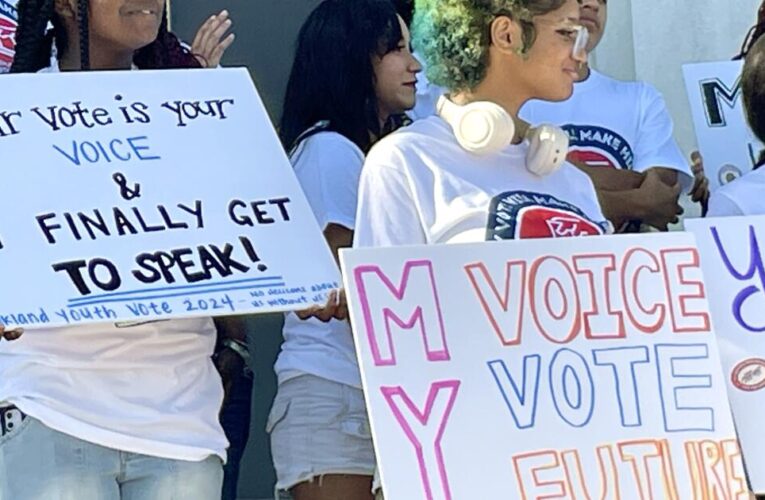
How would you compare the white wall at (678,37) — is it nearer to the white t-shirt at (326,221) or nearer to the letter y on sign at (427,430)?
the white t-shirt at (326,221)

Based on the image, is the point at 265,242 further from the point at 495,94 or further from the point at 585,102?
the point at 585,102

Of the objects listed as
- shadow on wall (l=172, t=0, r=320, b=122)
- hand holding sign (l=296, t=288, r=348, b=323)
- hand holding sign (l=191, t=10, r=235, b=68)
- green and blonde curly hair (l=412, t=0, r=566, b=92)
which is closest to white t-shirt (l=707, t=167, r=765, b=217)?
green and blonde curly hair (l=412, t=0, r=566, b=92)

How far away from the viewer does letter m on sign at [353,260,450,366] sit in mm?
2738

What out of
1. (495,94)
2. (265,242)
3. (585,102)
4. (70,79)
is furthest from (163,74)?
(585,102)

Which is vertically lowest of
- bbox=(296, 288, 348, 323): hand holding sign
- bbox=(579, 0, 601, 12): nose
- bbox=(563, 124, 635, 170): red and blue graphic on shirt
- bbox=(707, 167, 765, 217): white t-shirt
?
bbox=(707, 167, 765, 217): white t-shirt

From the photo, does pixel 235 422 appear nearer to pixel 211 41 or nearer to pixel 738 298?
pixel 211 41

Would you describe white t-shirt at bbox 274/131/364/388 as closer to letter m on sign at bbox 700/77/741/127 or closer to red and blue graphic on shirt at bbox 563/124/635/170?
red and blue graphic on shirt at bbox 563/124/635/170

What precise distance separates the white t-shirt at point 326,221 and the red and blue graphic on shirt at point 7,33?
2.02 feet

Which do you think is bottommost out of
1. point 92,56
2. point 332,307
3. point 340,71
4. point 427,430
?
point 427,430

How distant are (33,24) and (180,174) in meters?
0.45

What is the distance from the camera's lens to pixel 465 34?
125 inches

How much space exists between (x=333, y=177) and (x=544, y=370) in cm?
84

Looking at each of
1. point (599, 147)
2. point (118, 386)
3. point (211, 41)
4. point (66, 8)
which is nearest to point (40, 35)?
point (66, 8)

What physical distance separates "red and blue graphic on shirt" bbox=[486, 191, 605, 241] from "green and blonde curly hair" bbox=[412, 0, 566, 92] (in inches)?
10.2
